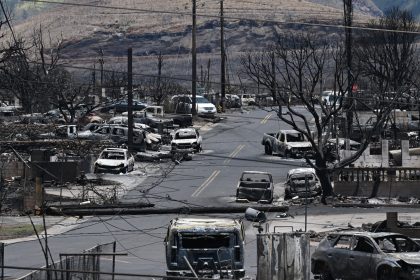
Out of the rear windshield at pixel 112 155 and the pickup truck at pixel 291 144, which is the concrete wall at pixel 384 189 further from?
the rear windshield at pixel 112 155

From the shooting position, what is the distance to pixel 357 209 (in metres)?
45.2

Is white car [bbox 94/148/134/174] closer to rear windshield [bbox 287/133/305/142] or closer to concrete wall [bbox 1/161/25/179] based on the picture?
concrete wall [bbox 1/161/25/179]

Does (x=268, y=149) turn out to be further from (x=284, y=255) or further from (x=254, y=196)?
(x=284, y=255)

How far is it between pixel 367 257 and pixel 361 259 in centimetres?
20

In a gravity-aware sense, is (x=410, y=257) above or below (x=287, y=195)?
above

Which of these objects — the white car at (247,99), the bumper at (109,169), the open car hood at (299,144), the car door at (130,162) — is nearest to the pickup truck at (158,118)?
the open car hood at (299,144)

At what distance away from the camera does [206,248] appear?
2623 centimetres

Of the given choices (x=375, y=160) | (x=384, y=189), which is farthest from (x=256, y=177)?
(x=375, y=160)

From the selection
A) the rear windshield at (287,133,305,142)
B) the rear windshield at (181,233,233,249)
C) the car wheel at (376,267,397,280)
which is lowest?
the rear windshield at (287,133,305,142)

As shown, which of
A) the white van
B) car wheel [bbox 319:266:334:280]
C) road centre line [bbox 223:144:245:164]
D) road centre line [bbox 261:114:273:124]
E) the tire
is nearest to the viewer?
car wheel [bbox 319:266:334:280]

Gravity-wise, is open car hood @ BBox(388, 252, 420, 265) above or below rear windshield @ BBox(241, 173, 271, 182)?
above

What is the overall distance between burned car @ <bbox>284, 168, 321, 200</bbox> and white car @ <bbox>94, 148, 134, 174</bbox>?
36.6ft

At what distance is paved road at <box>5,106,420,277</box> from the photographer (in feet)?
117

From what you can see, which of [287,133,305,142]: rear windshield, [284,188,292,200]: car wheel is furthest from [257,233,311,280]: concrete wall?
[287,133,305,142]: rear windshield
